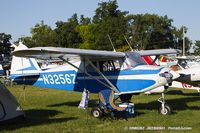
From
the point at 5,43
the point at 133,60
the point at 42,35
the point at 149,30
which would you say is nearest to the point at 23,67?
the point at 133,60

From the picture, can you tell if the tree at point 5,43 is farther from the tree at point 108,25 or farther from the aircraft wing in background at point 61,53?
the aircraft wing in background at point 61,53

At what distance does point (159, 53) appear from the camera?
1556 centimetres

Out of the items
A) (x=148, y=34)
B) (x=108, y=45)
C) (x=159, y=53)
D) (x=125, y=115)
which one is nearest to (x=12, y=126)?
(x=125, y=115)

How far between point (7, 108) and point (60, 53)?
245cm

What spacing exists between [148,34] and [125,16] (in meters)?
7.68

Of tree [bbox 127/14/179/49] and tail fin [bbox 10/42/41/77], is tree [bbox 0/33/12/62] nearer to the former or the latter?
tree [bbox 127/14/179/49]

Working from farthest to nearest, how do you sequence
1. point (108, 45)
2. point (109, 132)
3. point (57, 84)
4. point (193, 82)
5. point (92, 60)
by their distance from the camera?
point (108, 45) → point (193, 82) → point (57, 84) → point (92, 60) → point (109, 132)

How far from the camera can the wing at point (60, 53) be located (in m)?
10.6

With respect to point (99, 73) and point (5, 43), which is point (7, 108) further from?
point (5, 43)

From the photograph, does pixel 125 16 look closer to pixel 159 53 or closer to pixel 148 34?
pixel 148 34

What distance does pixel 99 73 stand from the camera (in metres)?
13.0

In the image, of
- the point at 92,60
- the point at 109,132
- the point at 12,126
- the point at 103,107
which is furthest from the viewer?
the point at 92,60

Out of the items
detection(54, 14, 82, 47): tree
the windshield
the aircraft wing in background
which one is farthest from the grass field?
detection(54, 14, 82, 47): tree

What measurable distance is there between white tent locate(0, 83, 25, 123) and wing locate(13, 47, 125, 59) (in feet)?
4.65
